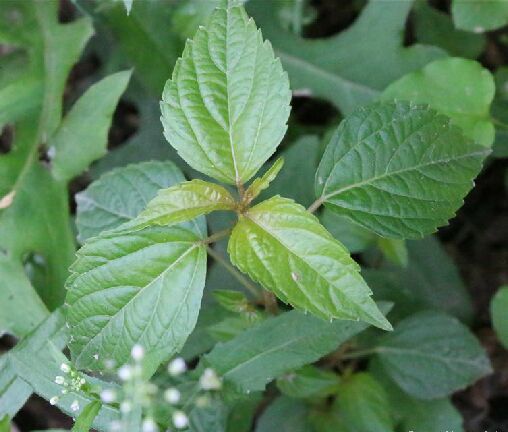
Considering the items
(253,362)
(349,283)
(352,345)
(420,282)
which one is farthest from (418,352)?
(349,283)

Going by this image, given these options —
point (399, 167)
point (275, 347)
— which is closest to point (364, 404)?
point (275, 347)

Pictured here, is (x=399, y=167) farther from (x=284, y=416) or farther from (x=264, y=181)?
(x=284, y=416)

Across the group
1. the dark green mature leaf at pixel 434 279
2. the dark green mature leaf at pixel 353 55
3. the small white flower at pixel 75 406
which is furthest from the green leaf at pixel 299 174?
the small white flower at pixel 75 406

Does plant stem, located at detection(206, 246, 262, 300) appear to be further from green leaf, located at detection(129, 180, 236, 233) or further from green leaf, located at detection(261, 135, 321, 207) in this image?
green leaf, located at detection(261, 135, 321, 207)

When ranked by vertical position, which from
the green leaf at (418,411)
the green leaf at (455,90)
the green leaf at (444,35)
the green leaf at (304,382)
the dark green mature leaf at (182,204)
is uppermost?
the dark green mature leaf at (182,204)

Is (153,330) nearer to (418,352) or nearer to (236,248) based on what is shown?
(236,248)

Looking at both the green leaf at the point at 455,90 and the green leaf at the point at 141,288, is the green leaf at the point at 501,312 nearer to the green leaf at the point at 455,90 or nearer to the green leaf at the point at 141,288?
the green leaf at the point at 455,90
